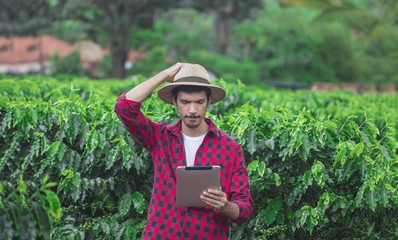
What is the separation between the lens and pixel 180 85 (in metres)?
3.05

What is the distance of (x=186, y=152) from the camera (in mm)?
3096

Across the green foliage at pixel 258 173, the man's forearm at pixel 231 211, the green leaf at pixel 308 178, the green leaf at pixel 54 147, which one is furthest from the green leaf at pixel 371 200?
the green leaf at pixel 54 147

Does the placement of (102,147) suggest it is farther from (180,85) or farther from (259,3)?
(259,3)

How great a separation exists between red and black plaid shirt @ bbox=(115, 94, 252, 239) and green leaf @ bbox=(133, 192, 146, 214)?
721 millimetres

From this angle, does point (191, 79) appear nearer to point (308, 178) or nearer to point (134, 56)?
point (308, 178)

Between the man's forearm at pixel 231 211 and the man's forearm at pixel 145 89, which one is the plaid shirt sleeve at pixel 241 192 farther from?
the man's forearm at pixel 145 89

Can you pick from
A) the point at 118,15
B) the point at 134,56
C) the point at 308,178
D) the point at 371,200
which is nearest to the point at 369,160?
the point at 371,200

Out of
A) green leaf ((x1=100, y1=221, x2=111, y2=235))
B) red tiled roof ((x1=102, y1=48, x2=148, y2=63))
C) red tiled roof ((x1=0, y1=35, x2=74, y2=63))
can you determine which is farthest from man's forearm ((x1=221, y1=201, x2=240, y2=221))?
red tiled roof ((x1=0, y1=35, x2=74, y2=63))

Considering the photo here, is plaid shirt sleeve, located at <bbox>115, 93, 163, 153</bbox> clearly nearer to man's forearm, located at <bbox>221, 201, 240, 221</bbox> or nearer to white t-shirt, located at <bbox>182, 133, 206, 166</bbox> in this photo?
white t-shirt, located at <bbox>182, 133, 206, 166</bbox>

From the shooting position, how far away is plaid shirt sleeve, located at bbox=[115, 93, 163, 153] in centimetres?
305

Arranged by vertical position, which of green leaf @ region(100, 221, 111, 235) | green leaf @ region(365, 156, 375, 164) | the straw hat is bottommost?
green leaf @ region(100, 221, 111, 235)

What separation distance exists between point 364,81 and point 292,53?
6.18m

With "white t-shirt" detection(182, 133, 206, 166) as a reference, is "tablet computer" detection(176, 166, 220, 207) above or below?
below

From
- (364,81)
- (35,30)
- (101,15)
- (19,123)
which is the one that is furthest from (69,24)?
(19,123)
